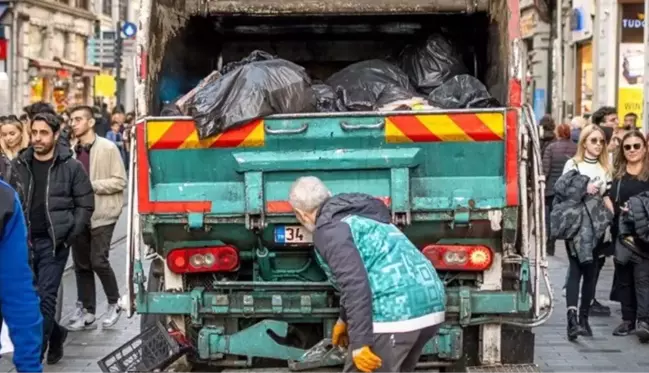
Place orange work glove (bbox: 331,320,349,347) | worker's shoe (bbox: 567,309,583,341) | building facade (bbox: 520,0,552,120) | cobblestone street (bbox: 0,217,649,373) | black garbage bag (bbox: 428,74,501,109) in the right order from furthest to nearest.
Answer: building facade (bbox: 520,0,552,120), worker's shoe (bbox: 567,309,583,341), cobblestone street (bbox: 0,217,649,373), black garbage bag (bbox: 428,74,501,109), orange work glove (bbox: 331,320,349,347)

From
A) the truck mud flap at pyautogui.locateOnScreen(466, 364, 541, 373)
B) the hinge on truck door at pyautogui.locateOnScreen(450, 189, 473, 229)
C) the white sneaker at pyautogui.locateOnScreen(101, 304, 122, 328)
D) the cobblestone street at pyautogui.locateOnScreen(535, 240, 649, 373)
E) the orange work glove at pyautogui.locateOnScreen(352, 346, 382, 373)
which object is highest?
the hinge on truck door at pyautogui.locateOnScreen(450, 189, 473, 229)

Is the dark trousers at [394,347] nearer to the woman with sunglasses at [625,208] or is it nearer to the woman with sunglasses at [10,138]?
the woman with sunglasses at [625,208]

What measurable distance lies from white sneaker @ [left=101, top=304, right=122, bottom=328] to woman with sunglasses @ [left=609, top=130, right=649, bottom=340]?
382 centimetres

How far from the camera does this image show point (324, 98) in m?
7.50

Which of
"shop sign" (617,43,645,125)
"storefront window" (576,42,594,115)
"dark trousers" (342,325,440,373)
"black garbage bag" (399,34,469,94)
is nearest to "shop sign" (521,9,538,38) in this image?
"storefront window" (576,42,594,115)

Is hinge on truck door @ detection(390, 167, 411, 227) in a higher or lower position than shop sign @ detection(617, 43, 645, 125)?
lower

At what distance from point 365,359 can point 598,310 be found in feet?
19.9

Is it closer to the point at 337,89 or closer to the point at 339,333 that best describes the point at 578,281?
the point at 337,89

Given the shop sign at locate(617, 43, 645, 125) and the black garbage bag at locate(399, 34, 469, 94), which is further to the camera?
the shop sign at locate(617, 43, 645, 125)

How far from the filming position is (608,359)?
916 centimetres

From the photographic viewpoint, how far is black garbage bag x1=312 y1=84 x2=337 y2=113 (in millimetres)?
7394

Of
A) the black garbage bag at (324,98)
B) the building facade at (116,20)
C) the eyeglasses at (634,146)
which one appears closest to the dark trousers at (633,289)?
the eyeglasses at (634,146)

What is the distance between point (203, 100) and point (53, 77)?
114 feet

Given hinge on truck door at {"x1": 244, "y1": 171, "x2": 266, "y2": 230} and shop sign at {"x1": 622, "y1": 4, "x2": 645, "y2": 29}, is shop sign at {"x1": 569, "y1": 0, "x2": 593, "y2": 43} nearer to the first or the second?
shop sign at {"x1": 622, "y1": 4, "x2": 645, "y2": 29}
